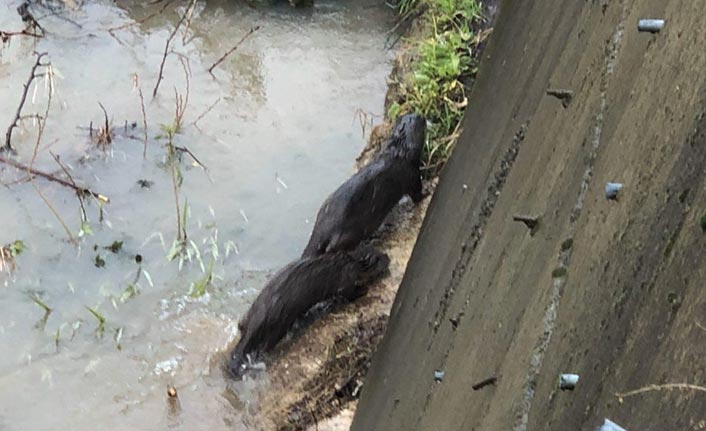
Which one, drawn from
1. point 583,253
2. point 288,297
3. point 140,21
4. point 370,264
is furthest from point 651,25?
point 140,21

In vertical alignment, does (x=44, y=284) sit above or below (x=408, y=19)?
below

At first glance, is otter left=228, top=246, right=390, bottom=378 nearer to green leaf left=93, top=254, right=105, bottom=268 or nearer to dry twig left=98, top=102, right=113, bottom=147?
green leaf left=93, top=254, right=105, bottom=268

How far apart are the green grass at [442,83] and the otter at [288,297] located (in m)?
1.56

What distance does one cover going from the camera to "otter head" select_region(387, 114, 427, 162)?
5.77m

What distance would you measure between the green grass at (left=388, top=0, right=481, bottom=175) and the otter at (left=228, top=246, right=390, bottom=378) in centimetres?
156

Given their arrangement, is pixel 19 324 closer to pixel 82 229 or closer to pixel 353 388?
pixel 82 229

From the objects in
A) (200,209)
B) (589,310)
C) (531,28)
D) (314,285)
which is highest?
(531,28)

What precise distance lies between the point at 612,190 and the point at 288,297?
3260 mm

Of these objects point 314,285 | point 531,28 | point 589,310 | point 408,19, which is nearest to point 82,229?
point 314,285

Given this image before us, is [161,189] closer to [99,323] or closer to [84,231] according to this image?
[84,231]

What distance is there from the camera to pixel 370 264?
5.11 m

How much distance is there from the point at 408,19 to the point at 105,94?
11.0 ft

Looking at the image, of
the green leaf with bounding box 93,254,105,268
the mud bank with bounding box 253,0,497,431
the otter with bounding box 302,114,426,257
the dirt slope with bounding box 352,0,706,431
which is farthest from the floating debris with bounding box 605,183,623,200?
the green leaf with bounding box 93,254,105,268

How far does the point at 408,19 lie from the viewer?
848cm
